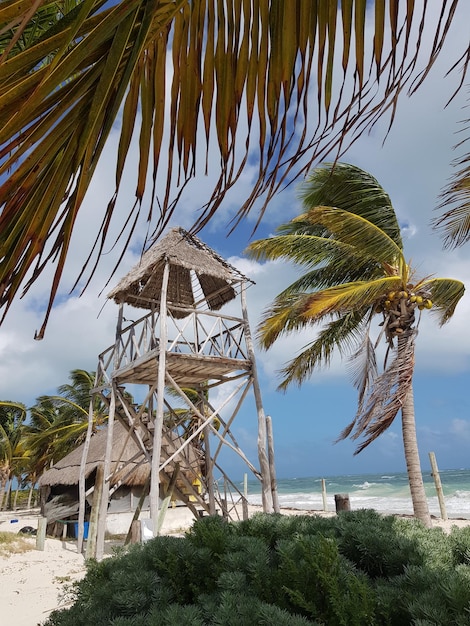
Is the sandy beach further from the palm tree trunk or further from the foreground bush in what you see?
the foreground bush

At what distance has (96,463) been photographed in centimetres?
1688

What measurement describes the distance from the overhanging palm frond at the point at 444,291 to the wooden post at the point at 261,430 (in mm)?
3504

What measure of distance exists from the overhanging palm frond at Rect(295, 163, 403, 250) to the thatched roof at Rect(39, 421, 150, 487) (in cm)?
1005

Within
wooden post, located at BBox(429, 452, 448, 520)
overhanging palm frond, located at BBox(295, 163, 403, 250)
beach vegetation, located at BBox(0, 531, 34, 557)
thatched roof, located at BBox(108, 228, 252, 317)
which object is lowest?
beach vegetation, located at BBox(0, 531, 34, 557)

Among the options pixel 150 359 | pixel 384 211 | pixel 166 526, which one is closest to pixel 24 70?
pixel 150 359

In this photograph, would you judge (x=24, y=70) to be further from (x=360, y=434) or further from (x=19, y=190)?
(x=360, y=434)

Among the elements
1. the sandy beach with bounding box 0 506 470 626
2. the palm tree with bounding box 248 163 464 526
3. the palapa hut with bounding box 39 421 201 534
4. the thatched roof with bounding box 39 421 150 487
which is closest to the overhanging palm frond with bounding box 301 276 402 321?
the palm tree with bounding box 248 163 464 526

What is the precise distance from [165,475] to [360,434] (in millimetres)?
5263

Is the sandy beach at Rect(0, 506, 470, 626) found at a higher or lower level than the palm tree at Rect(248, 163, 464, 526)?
lower

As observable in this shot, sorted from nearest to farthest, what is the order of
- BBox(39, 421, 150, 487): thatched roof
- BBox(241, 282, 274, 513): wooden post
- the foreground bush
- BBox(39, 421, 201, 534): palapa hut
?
the foreground bush < BBox(241, 282, 274, 513): wooden post < BBox(39, 421, 201, 534): palapa hut < BBox(39, 421, 150, 487): thatched roof

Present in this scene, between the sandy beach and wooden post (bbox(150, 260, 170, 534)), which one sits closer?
the sandy beach

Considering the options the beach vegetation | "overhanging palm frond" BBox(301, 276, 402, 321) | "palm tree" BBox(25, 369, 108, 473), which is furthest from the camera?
"palm tree" BBox(25, 369, 108, 473)

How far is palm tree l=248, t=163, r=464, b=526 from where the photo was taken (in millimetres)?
8719

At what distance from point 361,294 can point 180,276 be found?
17.6 feet
